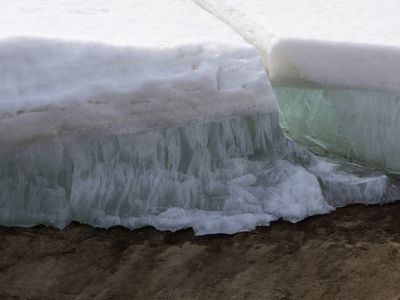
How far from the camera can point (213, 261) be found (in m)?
0.92

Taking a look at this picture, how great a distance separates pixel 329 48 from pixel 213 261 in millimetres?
249

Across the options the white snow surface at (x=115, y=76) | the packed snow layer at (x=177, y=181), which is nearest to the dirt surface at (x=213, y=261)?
the packed snow layer at (x=177, y=181)

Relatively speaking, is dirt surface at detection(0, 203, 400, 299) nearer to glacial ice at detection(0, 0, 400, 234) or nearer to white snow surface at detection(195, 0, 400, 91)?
glacial ice at detection(0, 0, 400, 234)

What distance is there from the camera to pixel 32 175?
90cm

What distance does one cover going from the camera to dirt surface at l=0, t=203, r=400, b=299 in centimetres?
90

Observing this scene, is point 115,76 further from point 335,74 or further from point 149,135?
point 335,74

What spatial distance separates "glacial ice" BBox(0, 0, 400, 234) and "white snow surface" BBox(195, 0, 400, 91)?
0.07ft

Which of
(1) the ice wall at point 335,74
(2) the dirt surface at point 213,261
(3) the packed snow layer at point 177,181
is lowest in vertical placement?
(2) the dirt surface at point 213,261

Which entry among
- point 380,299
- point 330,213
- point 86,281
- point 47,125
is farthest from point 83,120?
point 380,299

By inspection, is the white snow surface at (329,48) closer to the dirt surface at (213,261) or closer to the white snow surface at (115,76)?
the white snow surface at (115,76)

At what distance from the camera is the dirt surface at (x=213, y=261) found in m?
0.90

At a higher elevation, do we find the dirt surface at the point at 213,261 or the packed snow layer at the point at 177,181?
the packed snow layer at the point at 177,181

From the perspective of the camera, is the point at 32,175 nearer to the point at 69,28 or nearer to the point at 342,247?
the point at 69,28

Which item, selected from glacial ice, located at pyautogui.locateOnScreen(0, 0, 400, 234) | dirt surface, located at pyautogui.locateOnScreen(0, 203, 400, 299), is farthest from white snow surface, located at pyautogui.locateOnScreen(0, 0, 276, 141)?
dirt surface, located at pyautogui.locateOnScreen(0, 203, 400, 299)
